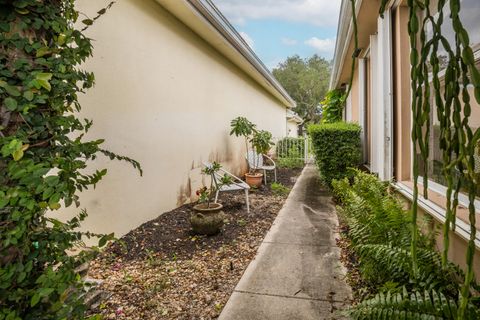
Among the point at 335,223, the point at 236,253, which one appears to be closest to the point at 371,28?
the point at 335,223

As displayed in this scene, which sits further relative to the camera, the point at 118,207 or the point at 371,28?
the point at 371,28

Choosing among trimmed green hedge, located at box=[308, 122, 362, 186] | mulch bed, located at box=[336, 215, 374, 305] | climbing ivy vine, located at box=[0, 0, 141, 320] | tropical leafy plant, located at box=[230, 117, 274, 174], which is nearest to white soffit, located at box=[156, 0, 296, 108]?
tropical leafy plant, located at box=[230, 117, 274, 174]

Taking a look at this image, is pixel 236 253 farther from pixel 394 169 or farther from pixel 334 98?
pixel 334 98

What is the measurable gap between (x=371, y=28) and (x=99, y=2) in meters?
4.04

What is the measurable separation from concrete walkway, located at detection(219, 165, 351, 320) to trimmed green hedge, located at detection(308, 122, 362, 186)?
122 centimetres

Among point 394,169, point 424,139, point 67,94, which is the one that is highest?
point 67,94

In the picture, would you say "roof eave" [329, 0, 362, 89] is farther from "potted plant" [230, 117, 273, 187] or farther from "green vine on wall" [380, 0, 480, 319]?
"green vine on wall" [380, 0, 480, 319]

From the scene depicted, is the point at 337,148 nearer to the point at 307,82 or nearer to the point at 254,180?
the point at 254,180

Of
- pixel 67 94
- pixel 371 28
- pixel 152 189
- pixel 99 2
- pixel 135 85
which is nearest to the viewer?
pixel 67 94

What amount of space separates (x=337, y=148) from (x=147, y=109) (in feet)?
10.8

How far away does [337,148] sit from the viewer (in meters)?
5.36

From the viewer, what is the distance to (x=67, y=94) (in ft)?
3.78

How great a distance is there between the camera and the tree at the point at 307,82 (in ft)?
112

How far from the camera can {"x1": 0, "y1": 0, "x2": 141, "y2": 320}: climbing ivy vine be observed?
928 mm
